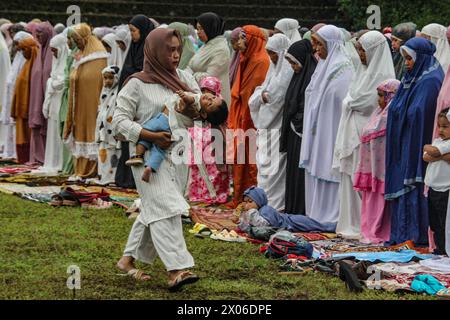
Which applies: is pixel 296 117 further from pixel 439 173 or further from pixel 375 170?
pixel 439 173

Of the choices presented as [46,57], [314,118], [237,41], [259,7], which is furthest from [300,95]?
[259,7]

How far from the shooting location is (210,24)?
1282 cm

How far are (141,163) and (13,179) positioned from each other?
6.62 m

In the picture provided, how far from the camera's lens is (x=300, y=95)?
36.2 feet

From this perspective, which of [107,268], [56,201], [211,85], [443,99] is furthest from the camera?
[56,201]

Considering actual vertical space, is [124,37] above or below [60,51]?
above

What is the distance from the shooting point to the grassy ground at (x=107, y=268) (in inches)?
295

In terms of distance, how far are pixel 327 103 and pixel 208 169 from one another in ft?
7.02

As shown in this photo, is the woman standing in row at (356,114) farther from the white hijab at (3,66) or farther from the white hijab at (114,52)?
the white hijab at (3,66)

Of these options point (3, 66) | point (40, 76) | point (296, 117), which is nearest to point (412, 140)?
point (296, 117)

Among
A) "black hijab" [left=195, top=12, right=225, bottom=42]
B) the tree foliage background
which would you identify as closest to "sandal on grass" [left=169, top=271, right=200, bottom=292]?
"black hijab" [left=195, top=12, right=225, bottom=42]

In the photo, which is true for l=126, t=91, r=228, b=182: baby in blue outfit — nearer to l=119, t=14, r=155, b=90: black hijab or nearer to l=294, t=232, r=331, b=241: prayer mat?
l=294, t=232, r=331, b=241: prayer mat
